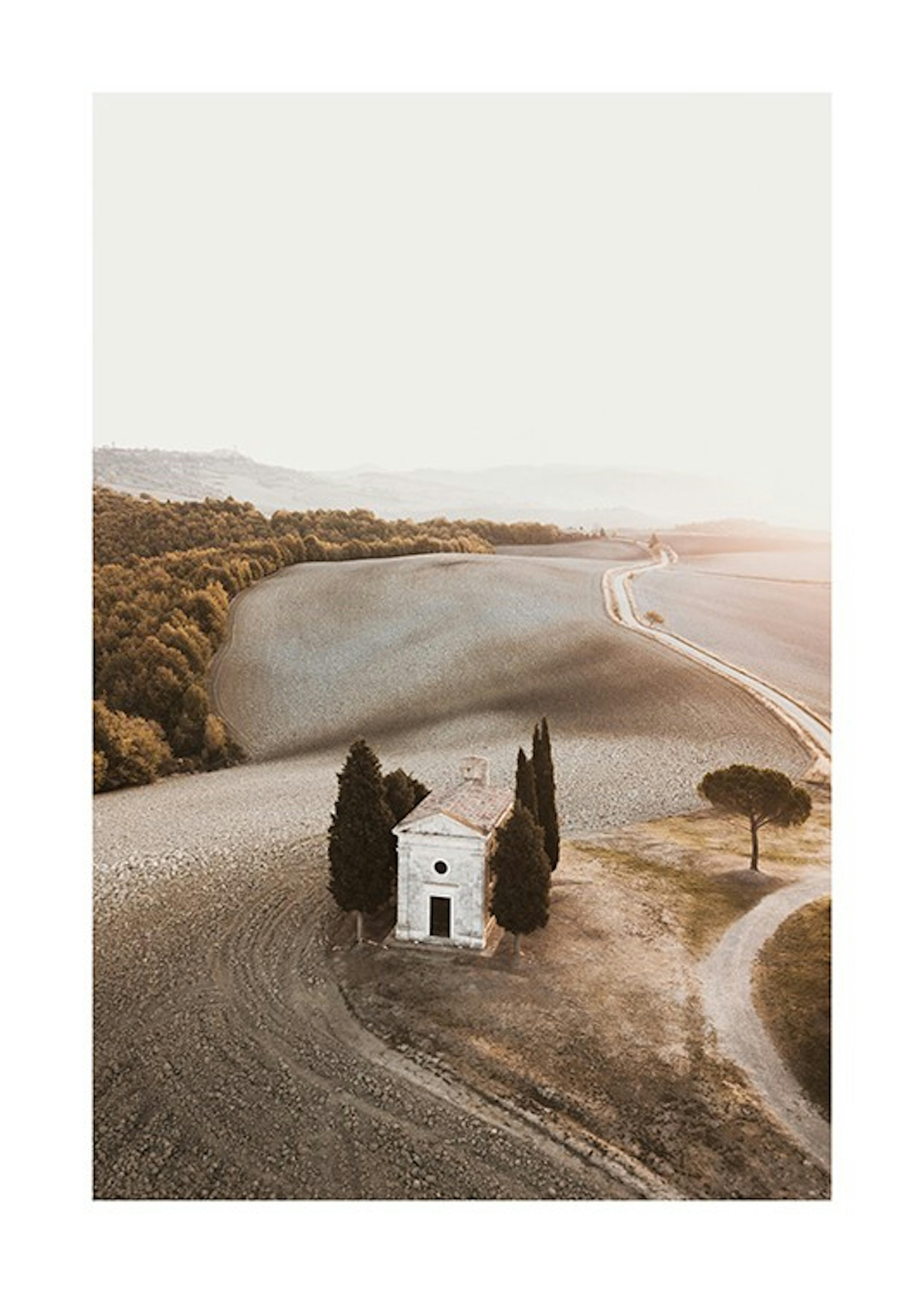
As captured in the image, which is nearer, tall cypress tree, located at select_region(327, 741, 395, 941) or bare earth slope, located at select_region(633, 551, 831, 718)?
tall cypress tree, located at select_region(327, 741, 395, 941)

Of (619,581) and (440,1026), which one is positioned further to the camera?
(619,581)

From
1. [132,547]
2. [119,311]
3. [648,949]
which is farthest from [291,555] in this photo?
[648,949]

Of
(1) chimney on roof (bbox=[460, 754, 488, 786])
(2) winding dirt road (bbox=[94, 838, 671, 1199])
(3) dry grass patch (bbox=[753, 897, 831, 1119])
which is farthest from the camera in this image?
(1) chimney on roof (bbox=[460, 754, 488, 786])

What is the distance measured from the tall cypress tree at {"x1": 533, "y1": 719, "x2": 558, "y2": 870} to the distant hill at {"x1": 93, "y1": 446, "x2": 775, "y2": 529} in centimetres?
308

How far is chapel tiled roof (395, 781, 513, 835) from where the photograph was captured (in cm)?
972

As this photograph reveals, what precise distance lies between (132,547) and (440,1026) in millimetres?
6521

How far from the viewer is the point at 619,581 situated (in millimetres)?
12156

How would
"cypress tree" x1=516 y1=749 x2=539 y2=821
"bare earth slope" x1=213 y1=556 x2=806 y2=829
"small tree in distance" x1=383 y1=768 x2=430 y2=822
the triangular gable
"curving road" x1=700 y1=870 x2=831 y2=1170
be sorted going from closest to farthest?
"curving road" x1=700 y1=870 x2=831 y2=1170 → the triangular gable → "cypress tree" x1=516 y1=749 x2=539 y2=821 → "small tree in distance" x1=383 y1=768 x2=430 y2=822 → "bare earth slope" x1=213 y1=556 x2=806 y2=829

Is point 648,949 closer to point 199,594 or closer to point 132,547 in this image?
point 199,594

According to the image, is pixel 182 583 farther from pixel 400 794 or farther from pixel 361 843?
pixel 361 843

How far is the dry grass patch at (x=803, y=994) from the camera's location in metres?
8.52

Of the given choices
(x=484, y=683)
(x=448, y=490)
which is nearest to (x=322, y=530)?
(x=448, y=490)

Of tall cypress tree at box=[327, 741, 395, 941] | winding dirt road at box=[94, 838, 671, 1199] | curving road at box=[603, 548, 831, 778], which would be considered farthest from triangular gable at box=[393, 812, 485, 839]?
curving road at box=[603, 548, 831, 778]

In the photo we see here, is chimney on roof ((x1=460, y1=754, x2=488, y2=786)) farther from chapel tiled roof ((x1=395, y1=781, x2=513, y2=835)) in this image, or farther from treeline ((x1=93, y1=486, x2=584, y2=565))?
treeline ((x1=93, y1=486, x2=584, y2=565))
